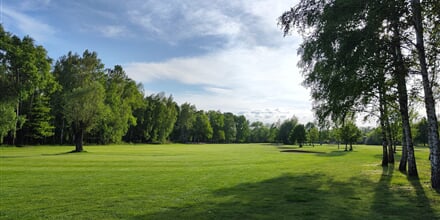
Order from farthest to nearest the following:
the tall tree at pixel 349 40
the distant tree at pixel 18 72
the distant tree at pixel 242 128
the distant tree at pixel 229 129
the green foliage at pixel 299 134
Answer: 1. the distant tree at pixel 242 128
2. the distant tree at pixel 229 129
3. the green foliage at pixel 299 134
4. the distant tree at pixel 18 72
5. the tall tree at pixel 349 40

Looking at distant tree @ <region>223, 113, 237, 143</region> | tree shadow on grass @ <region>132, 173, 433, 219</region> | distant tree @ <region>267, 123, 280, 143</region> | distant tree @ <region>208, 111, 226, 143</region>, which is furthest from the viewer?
distant tree @ <region>223, 113, 237, 143</region>

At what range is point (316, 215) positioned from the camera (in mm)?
7438

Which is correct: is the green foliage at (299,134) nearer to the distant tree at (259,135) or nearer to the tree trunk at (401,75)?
the tree trunk at (401,75)

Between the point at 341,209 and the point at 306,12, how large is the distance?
9.06 meters

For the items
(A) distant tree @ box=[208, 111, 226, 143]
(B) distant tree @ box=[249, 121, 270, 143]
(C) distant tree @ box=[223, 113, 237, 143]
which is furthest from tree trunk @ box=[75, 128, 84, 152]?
(B) distant tree @ box=[249, 121, 270, 143]

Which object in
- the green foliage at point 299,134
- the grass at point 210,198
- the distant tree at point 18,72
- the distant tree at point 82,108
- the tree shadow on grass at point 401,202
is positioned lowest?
the grass at point 210,198

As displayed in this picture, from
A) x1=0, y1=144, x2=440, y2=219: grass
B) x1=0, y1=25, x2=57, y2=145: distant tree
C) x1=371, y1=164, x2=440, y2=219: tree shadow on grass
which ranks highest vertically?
x1=0, y1=25, x2=57, y2=145: distant tree

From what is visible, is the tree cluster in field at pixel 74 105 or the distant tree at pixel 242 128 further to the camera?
the distant tree at pixel 242 128

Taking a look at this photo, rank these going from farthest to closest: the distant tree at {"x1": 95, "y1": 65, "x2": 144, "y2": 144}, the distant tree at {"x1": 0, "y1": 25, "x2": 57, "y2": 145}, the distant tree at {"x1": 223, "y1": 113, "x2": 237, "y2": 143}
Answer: the distant tree at {"x1": 223, "y1": 113, "x2": 237, "y2": 143} < the distant tree at {"x1": 95, "y1": 65, "x2": 144, "y2": 144} < the distant tree at {"x1": 0, "y1": 25, "x2": 57, "y2": 145}

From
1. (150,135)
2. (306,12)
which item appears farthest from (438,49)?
(150,135)

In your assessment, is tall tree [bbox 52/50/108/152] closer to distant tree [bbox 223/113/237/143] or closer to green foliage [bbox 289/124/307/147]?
green foliage [bbox 289/124/307/147]

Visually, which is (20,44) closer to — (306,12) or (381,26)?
(306,12)

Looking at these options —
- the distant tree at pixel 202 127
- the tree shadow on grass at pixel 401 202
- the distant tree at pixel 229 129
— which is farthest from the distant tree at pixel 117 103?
the distant tree at pixel 229 129

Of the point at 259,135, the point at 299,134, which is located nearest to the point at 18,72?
the point at 299,134
